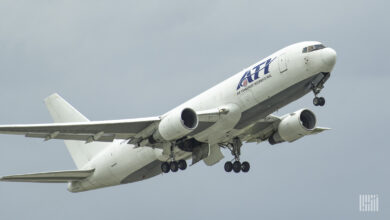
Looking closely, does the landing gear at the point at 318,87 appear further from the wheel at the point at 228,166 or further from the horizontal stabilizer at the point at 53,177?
the horizontal stabilizer at the point at 53,177

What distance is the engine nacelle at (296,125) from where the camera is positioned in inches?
1911

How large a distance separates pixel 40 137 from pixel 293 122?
1401 centimetres

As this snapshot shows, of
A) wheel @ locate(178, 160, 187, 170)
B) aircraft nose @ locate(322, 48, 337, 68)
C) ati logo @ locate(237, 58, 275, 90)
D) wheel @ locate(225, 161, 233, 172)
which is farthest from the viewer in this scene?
wheel @ locate(225, 161, 233, 172)

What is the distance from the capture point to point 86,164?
52.1 m

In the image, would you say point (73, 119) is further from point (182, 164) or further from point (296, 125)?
point (296, 125)

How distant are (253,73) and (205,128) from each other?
3.86m

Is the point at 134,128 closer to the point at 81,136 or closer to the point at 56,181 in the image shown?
the point at 81,136

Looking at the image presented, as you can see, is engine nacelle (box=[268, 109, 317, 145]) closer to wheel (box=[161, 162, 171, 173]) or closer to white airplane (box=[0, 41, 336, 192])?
white airplane (box=[0, 41, 336, 192])

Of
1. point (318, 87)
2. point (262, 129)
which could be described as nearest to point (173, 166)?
point (262, 129)

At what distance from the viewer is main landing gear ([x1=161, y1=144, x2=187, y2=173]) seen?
4631 centimetres

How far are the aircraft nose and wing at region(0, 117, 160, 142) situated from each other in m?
9.14

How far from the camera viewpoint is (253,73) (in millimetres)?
43688

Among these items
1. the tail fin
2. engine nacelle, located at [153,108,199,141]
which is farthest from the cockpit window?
the tail fin

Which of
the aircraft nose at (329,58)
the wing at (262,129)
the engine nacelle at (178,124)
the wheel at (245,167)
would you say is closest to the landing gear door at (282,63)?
the aircraft nose at (329,58)
